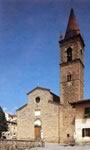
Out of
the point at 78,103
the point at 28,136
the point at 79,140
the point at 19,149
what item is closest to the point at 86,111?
the point at 78,103

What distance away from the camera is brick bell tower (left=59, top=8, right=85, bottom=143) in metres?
40.3

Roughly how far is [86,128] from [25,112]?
619 inches

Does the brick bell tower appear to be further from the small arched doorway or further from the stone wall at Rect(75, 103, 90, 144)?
the stone wall at Rect(75, 103, 90, 144)

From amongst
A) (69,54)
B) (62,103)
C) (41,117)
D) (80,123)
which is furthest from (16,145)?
(69,54)

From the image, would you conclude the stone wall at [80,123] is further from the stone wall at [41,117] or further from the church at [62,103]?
the stone wall at [41,117]

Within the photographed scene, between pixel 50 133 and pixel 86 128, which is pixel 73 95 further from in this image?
pixel 86 128

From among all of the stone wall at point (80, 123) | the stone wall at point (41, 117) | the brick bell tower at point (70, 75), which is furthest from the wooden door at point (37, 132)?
the stone wall at point (80, 123)

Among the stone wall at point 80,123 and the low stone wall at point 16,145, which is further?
the stone wall at point 80,123

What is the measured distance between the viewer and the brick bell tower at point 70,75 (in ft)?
132

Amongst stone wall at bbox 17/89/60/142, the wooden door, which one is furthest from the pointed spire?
the wooden door

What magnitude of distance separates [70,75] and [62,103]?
4.58 metres

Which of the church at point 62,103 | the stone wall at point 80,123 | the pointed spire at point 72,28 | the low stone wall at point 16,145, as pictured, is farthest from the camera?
the pointed spire at point 72,28

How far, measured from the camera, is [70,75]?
42.8 metres

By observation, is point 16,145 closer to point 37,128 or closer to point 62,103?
point 37,128
